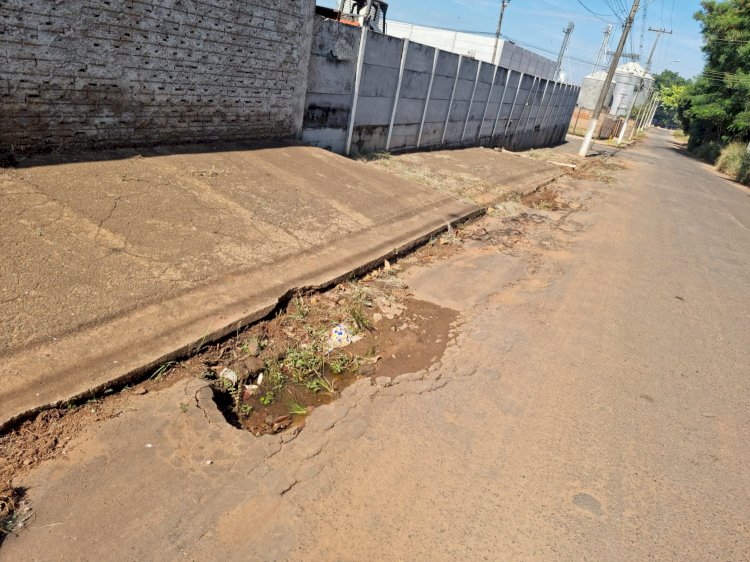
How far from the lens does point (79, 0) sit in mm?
4656

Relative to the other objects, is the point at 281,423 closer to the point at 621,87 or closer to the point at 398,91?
the point at 398,91

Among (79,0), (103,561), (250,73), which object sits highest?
(79,0)

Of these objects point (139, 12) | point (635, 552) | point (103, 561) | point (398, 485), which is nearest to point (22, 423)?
point (103, 561)

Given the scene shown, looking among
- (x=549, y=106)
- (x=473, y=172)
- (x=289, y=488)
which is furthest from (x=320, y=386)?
(x=549, y=106)

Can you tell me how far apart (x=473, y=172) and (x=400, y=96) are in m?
2.56

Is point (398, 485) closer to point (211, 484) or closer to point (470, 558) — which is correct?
point (470, 558)

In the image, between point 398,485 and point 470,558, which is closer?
point 470,558

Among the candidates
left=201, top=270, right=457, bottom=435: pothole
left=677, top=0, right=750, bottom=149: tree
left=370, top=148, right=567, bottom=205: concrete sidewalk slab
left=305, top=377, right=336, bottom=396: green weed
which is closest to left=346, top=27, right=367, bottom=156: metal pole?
left=370, top=148, right=567, bottom=205: concrete sidewalk slab

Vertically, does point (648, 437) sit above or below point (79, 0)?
below

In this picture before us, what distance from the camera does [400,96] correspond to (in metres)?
11.1

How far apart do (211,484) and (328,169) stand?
19.2 feet

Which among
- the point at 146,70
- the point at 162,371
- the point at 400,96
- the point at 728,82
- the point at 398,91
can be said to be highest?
the point at 728,82

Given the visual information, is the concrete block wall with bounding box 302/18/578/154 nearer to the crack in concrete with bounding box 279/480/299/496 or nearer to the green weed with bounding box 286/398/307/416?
the green weed with bounding box 286/398/307/416

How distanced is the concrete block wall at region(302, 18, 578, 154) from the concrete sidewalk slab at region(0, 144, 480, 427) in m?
2.66
